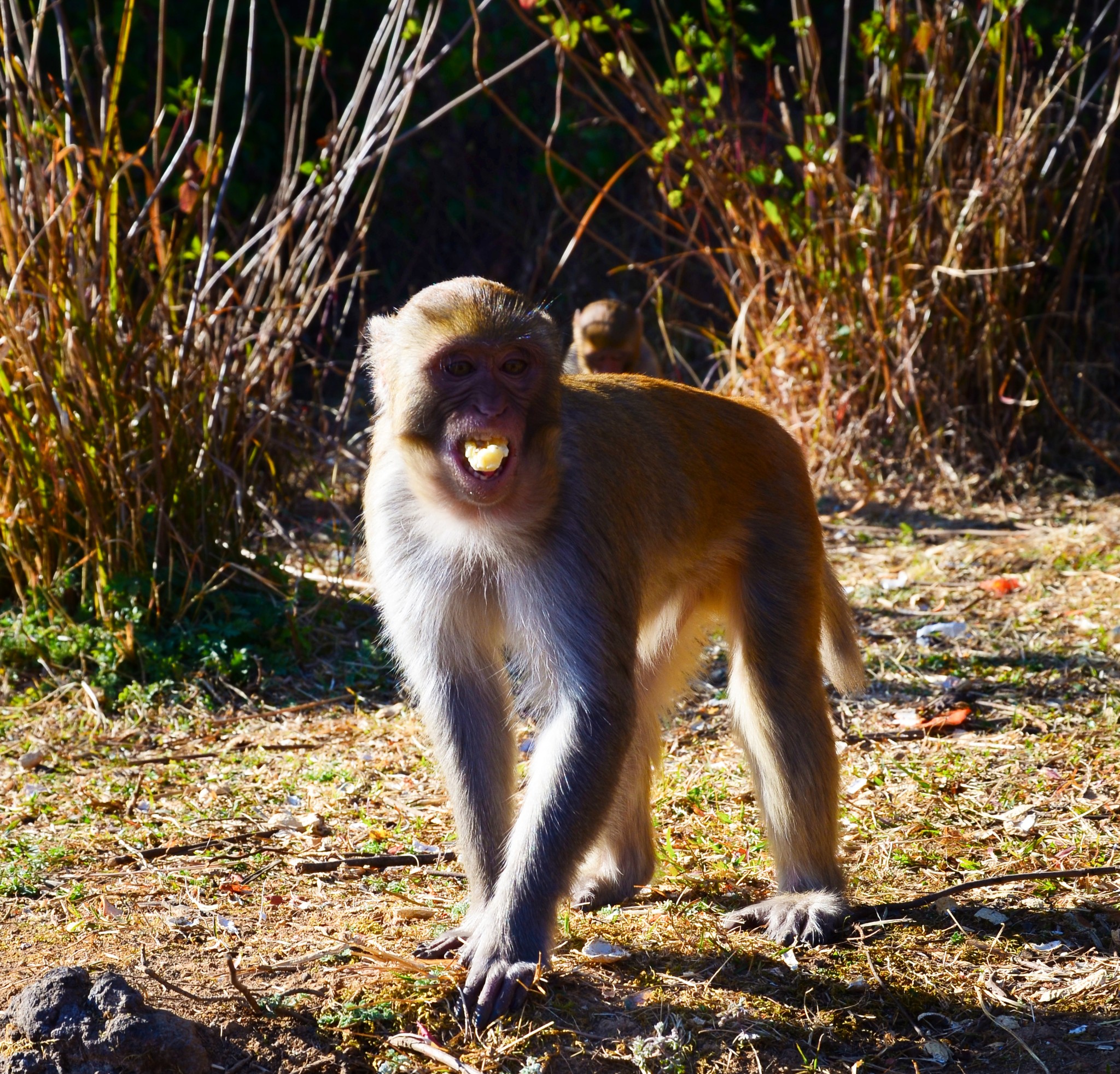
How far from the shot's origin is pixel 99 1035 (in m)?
2.99

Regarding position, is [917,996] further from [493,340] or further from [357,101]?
[357,101]

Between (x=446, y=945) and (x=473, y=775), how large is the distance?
435 mm

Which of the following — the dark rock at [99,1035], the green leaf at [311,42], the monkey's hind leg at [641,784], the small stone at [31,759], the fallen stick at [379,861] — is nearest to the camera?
the dark rock at [99,1035]

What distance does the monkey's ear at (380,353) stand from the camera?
3.47 metres

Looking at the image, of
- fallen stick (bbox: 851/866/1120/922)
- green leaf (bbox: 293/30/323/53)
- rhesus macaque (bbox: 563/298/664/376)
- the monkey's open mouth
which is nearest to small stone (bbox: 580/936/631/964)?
fallen stick (bbox: 851/866/1120/922)

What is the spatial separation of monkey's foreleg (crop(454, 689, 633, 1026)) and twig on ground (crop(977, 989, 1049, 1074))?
1063mm

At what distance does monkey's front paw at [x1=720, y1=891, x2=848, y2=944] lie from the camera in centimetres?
371

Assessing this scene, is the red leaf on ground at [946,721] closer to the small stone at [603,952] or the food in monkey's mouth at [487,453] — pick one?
the small stone at [603,952]

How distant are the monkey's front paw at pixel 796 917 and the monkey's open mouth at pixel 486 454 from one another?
1519mm

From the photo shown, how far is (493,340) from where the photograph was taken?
3.18 m

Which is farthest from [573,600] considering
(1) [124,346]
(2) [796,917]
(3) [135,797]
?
(1) [124,346]

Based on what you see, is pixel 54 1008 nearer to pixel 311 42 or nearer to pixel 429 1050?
pixel 429 1050

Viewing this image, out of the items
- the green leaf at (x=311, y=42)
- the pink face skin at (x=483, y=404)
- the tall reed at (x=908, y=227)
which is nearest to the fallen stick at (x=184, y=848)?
the pink face skin at (x=483, y=404)

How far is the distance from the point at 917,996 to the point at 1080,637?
285 centimetres
